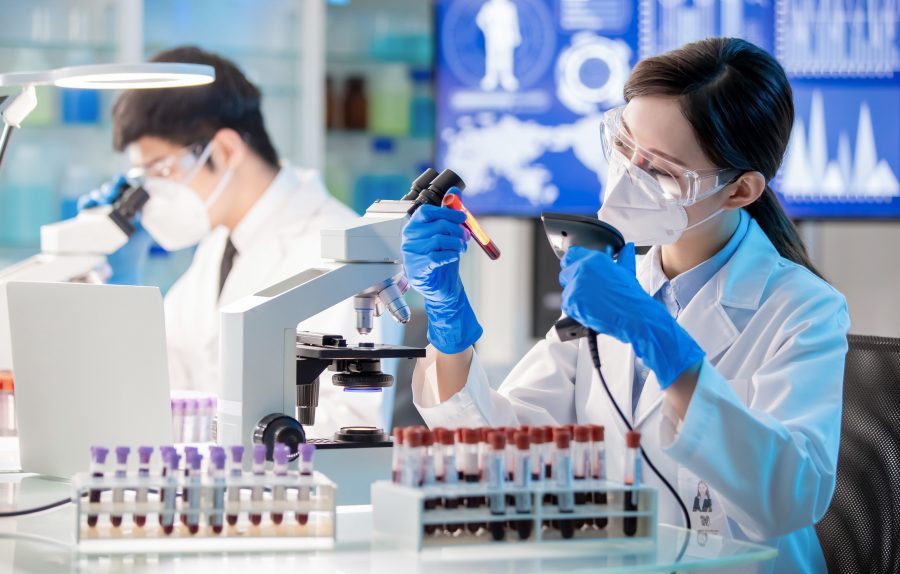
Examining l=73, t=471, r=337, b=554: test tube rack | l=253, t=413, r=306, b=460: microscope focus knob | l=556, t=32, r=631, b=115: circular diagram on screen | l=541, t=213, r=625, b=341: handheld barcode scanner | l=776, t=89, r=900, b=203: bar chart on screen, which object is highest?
l=556, t=32, r=631, b=115: circular diagram on screen

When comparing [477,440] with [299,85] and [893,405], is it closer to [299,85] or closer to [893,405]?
[893,405]

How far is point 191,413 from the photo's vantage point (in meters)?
2.18

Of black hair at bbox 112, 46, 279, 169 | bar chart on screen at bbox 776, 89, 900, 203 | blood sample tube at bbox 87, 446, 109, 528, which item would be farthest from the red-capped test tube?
bar chart on screen at bbox 776, 89, 900, 203

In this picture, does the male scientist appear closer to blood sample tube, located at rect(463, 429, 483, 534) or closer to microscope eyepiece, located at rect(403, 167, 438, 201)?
microscope eyepiece, located at rect(403, 167, 438, 201)

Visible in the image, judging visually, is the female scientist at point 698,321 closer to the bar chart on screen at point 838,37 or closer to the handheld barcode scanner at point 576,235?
the handheld barcode scanner at point 576,235

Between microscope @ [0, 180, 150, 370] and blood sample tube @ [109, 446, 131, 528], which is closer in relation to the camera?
blood sample tube @ [109, 446, 131, 528]

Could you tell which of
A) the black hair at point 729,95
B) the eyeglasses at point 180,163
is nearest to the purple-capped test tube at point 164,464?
the black hair at point 729,95

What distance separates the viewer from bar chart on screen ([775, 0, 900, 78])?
13.4 feet

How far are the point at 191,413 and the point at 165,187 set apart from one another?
1.17 m

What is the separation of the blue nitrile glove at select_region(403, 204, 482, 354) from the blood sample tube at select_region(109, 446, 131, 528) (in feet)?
1.57

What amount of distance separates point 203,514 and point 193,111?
2.02 meters

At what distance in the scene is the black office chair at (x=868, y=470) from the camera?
188 centimetres

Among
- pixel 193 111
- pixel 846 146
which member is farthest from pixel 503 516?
pixel 846 146

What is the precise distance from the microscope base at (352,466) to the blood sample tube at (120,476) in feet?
1.22
